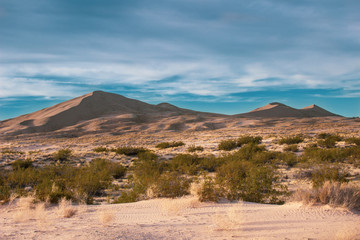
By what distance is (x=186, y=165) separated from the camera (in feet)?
39.3

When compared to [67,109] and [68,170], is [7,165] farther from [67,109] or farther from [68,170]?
[67,109]

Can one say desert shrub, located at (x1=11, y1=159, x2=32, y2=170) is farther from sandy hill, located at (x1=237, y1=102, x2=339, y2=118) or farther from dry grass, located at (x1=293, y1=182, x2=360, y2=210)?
sandy hill, located at (x1=237, y1=102, x2=339, y2=118)

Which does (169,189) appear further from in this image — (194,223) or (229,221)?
(229,221)

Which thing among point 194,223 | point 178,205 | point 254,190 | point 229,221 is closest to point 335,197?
point 254,190

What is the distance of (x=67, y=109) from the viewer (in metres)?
80.9

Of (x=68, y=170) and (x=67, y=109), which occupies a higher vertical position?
(x=67, y=109)

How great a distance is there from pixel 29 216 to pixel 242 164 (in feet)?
25.1

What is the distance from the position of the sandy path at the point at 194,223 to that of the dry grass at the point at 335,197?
0.19m

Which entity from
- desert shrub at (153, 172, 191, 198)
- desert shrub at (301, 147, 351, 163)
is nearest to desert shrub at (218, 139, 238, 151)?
desert shrub at (301, 147, 351, 163)

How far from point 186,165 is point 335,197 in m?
7.17

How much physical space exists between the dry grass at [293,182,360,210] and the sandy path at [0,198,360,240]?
192 millimetres

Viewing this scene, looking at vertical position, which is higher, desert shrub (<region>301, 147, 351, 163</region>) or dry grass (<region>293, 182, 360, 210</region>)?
desert shrub (<region>301, 147, 351, 163</region>)

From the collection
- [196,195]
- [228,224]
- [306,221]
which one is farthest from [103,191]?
[306,221]

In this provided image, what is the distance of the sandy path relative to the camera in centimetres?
430
